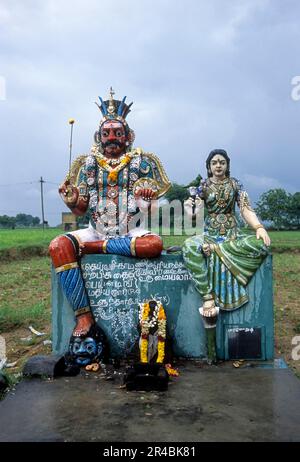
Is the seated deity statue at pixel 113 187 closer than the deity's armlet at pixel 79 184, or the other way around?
the seated deity statue at pixel 113 187

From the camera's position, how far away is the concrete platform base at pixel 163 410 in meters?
3.29

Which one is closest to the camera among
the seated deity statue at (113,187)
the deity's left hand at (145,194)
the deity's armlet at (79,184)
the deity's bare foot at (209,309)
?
the deity's bare foot at (209,309)

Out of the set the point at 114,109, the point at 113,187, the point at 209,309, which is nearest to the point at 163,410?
the point at 209,309

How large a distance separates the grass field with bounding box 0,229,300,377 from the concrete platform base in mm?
1396

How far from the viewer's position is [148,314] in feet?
16.2

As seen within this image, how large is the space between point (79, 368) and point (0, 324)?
3.29 m

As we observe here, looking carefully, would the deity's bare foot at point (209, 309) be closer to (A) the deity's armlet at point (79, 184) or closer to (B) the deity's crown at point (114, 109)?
(A) the deity's armlet at point (79, 184)

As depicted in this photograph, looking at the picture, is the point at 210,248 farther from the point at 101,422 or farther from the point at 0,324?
the point at 0,324

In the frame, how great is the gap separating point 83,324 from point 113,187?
1561mm

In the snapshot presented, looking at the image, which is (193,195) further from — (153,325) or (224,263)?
(153,325)

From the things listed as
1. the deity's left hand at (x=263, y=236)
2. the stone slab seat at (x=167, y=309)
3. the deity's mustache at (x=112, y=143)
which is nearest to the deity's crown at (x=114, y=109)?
the deity's mustache at (x=112, y=143)

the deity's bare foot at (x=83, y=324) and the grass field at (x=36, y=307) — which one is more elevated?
the deity's bare foot at (x=83, y=324)

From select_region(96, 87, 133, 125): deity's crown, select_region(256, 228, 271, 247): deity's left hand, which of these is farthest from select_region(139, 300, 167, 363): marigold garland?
select_region(96, 87, 133, 125): deity's crown

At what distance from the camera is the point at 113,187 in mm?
5641
